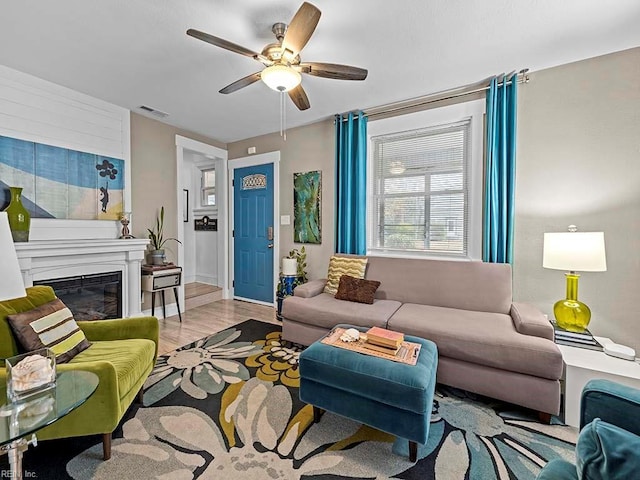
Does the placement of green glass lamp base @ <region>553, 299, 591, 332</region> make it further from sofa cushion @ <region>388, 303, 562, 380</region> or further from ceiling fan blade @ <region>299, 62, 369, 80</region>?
ceiling fan blade @ <region>299, 62, 369, 80</region>

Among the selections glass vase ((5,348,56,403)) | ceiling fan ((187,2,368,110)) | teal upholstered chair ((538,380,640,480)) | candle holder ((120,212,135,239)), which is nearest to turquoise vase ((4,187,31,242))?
candle holder ((120,212,135,239))

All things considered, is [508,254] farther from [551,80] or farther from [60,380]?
[60,380]

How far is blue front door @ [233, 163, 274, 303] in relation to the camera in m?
4.53

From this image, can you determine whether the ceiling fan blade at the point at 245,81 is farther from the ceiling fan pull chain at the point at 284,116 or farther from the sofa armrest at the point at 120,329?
the sofa armrest at the point at 120,329

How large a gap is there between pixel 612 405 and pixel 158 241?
14.4 feet

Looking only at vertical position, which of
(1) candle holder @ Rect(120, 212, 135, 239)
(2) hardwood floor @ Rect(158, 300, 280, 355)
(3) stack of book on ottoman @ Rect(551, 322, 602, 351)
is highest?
(1) candle holder @ Rect(120, 212, 135, 239)

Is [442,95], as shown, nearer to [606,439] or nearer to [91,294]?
[606,439]

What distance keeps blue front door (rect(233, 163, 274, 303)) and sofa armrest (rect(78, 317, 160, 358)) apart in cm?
248

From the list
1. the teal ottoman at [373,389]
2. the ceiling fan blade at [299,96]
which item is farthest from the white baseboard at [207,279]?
the teal ottoman at [373,389]

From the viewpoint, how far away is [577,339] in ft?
7.00

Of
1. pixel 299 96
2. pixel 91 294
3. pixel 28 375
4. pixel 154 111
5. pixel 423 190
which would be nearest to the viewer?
pixel 28 375

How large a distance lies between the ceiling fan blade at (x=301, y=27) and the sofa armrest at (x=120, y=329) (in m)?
2.18

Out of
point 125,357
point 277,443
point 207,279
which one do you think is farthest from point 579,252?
point 207,279

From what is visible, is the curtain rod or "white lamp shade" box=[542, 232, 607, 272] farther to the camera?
the curtain rod
